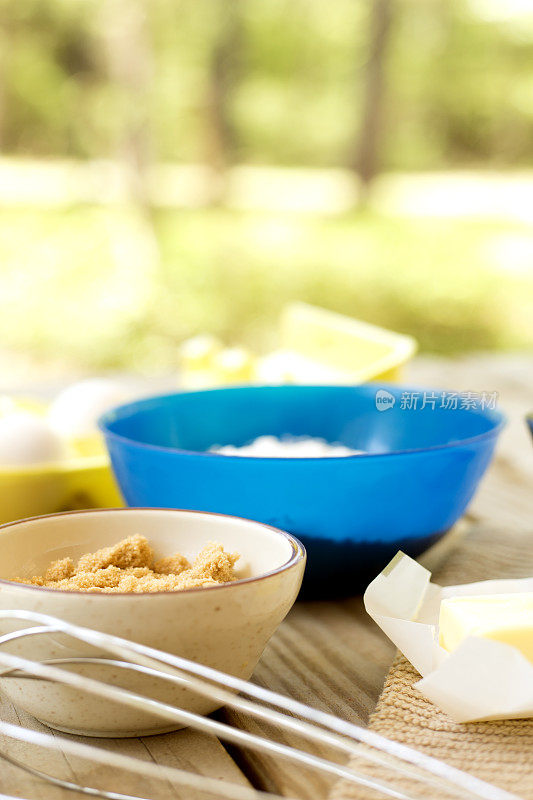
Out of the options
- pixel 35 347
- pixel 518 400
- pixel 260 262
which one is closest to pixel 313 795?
pixel 518 400

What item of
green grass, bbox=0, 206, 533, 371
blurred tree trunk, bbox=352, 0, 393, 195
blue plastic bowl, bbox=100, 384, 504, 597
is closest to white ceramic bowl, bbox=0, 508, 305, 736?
blue plastic bowl, bbox=100, 384, 504, 597

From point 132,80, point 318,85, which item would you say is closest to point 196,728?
point 132,80

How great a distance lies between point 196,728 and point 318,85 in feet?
22.7

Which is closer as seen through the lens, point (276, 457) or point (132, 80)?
point (276, 457)

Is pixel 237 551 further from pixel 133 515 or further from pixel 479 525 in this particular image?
pixel 479 525

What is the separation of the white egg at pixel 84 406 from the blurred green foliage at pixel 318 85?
5.56 metres

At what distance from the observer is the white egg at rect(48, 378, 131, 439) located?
2.68 ft

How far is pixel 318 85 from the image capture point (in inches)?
274

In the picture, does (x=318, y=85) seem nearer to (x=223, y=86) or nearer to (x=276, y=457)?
(x=223, y=86)

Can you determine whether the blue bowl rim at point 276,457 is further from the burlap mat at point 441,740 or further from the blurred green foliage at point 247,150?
the blurred green foliage at point 247,150

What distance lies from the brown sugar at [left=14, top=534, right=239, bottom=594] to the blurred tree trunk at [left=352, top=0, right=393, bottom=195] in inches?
241

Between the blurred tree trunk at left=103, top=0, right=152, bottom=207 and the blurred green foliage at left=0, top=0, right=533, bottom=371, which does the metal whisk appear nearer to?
the blurred green foliage at left=0, top=0, right=533, bottom=371

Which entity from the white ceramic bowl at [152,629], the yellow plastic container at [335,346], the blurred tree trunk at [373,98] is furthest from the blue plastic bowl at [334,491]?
the blurred tree trunk at [373,98]

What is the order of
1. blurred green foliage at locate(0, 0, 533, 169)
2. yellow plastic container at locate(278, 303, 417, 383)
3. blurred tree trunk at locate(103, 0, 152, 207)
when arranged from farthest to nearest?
1. blurred green foliage at locate(0, 0, 533, 169)
2. blurred tree trunk at locate(103, 0, 152, 207)
3. yellow plastic container at locate(278, 303, 417, 383)
